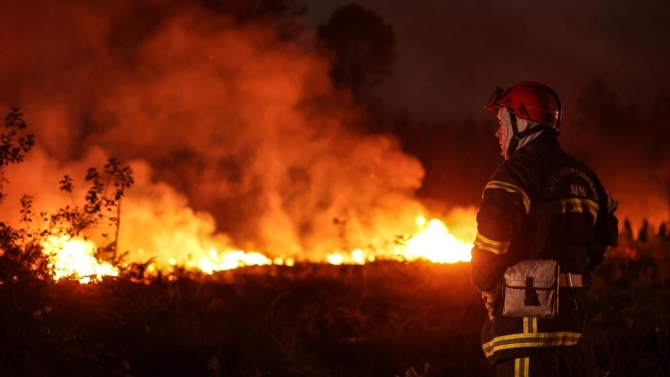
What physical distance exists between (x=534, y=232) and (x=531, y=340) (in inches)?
21.7

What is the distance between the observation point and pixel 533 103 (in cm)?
445

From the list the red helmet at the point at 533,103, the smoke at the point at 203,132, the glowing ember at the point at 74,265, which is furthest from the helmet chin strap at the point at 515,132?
the smoke at the point at 203,132

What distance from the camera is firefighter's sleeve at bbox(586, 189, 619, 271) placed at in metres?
4.54

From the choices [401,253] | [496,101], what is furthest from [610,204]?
[401,253]

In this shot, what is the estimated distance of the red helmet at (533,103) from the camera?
4.44 meters

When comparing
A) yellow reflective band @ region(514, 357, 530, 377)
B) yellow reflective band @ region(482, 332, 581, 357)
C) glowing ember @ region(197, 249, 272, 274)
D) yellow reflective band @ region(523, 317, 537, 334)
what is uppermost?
glowing ember @ region(197, 249, 272, 274)

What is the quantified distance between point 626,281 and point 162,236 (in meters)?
9.95

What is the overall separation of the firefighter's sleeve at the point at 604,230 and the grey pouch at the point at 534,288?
25.7 inches

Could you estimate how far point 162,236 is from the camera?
17844 millimetres

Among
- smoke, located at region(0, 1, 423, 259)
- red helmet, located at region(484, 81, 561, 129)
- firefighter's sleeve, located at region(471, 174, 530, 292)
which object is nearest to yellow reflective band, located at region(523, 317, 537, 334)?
firefighter's sleeve, located at region(471, 174, 530, 292)

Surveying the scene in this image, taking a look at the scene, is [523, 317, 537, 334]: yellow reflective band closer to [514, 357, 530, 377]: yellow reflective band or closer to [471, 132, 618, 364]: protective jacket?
[471, 132, 618, 364]: protective jacket

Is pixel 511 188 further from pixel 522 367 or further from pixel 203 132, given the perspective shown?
pixel 203 132

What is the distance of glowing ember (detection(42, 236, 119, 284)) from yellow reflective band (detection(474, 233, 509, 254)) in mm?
4649

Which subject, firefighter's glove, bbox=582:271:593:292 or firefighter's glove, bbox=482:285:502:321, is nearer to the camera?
firefighter's glove, bbox=482:285:502:321
